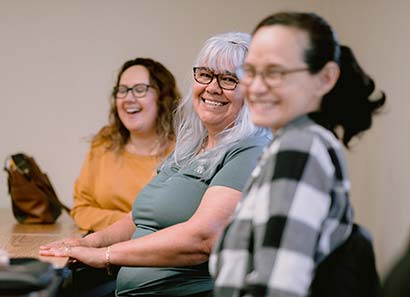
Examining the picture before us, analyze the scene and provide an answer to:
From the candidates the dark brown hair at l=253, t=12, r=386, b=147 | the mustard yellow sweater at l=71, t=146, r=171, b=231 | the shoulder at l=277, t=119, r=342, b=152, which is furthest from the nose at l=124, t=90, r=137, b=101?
the shoulder at l=277, t=119, r=342, b=152

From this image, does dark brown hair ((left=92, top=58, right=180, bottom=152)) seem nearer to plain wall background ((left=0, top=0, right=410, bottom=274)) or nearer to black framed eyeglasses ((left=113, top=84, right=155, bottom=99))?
black framed eyeglasses ((left=113, top=84, right=155, bottom=99))

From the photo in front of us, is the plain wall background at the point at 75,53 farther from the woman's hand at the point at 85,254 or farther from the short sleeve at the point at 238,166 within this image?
the short sleeve at the point at 238,166

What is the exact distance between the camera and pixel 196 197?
7.03 feet

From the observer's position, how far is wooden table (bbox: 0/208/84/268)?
2.31 meters

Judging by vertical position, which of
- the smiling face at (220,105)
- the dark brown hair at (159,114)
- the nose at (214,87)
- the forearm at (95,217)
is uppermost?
the nose at (214,87)

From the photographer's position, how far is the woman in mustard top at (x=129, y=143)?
3.17m

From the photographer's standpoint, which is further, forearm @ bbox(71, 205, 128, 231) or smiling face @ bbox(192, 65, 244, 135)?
forearm @ bbox(71, 205, 128, 231)

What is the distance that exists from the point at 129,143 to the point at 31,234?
670mm

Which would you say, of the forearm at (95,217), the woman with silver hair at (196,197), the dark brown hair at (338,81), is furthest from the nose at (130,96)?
the dark brown hair at (338,81)

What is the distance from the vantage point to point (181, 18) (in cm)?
392

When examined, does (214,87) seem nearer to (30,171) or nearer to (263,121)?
(263,121)

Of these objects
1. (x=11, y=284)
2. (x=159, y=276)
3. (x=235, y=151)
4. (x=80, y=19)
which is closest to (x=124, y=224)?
(x=159, y=276)

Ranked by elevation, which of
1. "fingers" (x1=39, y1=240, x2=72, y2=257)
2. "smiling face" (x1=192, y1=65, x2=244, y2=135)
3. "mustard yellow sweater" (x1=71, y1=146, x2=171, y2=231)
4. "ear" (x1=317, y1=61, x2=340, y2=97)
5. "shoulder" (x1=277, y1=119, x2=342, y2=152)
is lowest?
"mustard yellow sweater" (x1=71, y1=146, x2=171, y2=231)

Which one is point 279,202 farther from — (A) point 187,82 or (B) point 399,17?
(B) point 399,17
